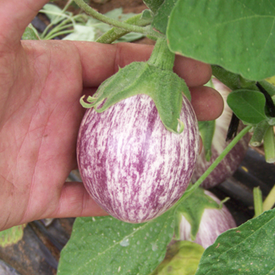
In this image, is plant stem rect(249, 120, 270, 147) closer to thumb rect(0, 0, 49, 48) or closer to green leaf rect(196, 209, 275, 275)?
green leaf rect(196, 209, 275, 275)

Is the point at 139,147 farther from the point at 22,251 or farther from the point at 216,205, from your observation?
the point at 22,251

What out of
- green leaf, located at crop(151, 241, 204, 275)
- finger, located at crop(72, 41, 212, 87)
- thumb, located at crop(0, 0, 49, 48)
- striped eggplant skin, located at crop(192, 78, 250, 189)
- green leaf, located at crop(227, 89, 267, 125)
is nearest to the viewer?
thumb, located at crop(0, 0, 49, 48)

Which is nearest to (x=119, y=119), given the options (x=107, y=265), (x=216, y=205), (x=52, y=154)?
(x=52, y=154)

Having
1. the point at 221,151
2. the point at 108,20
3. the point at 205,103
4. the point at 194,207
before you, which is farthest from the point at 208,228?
the point at 108,20

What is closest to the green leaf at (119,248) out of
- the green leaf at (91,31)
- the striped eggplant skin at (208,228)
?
the striped eggplant skin at (208,228)

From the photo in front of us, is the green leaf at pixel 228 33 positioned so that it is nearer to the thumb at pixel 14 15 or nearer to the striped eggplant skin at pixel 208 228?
the thumb at pixel 14 15

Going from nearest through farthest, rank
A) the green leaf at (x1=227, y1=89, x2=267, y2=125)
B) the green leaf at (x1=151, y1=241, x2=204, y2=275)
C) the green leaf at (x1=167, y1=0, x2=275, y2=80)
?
1. the green leaf at (x1=167, y1=0, x2=275, y2=80)
2. the green leaf at (x1=227, y1=89, x2=267, y2=125)
3. the green leaf at (x1=151, y1=241, x2=204, y2=275)

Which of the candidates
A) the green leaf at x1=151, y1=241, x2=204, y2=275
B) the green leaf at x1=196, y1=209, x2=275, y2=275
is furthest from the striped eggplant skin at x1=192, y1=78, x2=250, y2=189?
the green leaf at x1=196, y1=209, x2=275, y2=275
